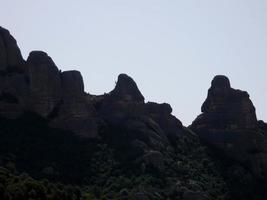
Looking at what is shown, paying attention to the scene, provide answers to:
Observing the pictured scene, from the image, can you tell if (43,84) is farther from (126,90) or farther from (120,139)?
(126,90)

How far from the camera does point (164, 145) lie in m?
120

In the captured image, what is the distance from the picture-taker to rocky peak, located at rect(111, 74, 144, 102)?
123 metres

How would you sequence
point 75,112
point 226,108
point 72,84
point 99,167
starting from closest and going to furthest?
point 99,167 < point 75,112 < point 72,84 < point 226,108

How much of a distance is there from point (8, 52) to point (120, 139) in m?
23.3

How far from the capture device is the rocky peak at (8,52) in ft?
387

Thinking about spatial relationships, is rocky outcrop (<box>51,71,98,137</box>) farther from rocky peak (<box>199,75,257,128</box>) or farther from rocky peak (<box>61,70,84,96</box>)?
rocky peak (<box>199,75,257,128</box>)

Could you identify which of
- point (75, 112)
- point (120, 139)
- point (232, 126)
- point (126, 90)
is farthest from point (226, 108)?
point (75, 112)

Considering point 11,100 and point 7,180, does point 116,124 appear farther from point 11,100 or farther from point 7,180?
point 7,180

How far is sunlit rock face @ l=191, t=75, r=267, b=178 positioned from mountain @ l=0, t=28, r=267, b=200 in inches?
7.0

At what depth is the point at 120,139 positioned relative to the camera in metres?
116

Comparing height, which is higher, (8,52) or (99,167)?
(8,52)

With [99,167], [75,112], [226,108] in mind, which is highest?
[226,108]

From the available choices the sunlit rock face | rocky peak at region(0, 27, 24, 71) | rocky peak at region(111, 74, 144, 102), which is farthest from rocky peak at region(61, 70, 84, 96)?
the sunlit rock face

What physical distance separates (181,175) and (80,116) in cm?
1854
